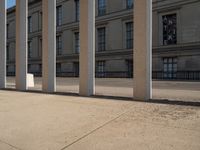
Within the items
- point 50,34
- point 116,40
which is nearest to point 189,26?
point 116,40

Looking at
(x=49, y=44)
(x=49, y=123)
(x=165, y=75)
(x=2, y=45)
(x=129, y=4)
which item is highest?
(x=129, y=4)

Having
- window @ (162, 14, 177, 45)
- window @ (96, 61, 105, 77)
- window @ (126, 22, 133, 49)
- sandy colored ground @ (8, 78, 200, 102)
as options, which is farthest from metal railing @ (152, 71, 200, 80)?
sandy colored ground @ (8, 78, 200, 102)

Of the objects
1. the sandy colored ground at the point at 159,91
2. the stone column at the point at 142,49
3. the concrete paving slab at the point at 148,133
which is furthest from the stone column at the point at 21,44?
the concrete paving slab at the point at 148,133

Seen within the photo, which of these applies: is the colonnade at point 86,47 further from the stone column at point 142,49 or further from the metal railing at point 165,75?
the metal railing at point 165,75

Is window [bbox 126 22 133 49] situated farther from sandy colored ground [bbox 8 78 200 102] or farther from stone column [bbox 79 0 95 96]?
stone column [bbox 79 0 95 96]

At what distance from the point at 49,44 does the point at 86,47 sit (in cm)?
225

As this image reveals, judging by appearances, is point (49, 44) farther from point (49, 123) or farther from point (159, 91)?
point (49, 123)

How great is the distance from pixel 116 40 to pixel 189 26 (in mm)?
10857

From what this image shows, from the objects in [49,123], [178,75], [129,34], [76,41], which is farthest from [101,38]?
[49,123]

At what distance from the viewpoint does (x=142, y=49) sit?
24.1ft

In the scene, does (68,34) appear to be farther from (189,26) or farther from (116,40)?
(189,26)

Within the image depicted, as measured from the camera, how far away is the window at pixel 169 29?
2898 centimetres

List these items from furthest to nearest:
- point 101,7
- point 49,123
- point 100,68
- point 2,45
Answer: point 101,7 < point 100,68 < point 2,45 < point 49,123

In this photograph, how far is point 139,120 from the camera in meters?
4.69
